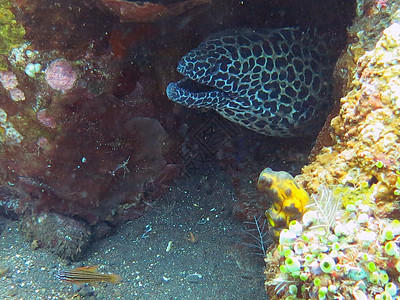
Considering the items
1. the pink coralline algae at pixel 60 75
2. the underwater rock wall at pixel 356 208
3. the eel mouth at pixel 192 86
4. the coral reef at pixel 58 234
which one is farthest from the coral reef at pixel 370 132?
the coral reef at pixel 58 234

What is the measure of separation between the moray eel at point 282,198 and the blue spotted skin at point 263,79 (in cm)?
172

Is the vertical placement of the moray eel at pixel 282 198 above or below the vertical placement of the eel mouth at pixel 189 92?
below

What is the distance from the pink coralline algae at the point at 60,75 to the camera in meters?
3.00

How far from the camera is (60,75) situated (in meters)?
3.03

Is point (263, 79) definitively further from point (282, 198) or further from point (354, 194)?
point (354, 194)

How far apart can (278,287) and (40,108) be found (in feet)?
8.84

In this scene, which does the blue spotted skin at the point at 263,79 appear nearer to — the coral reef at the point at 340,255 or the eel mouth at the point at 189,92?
the eel mouth at the point at 189,92

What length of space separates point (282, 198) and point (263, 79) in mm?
2259

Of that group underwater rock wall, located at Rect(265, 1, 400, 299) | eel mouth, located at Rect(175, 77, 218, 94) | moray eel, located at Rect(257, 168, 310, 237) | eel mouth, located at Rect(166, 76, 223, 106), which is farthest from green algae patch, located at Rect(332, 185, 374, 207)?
eel mouth, located at Rect(175, 77, 218, 94)

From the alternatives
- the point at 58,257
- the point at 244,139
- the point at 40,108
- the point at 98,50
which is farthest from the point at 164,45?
the point at 58,257

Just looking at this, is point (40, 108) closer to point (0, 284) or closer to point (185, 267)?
point (0, 284)

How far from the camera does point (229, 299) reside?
9.96 feet

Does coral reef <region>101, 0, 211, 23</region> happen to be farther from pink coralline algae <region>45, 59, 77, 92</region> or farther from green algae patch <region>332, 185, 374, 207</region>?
green algae patch <region>332, 185, 374, 207</region>

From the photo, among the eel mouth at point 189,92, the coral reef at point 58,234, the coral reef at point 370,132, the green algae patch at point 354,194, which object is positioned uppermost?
the eel mouth at point 189,92
